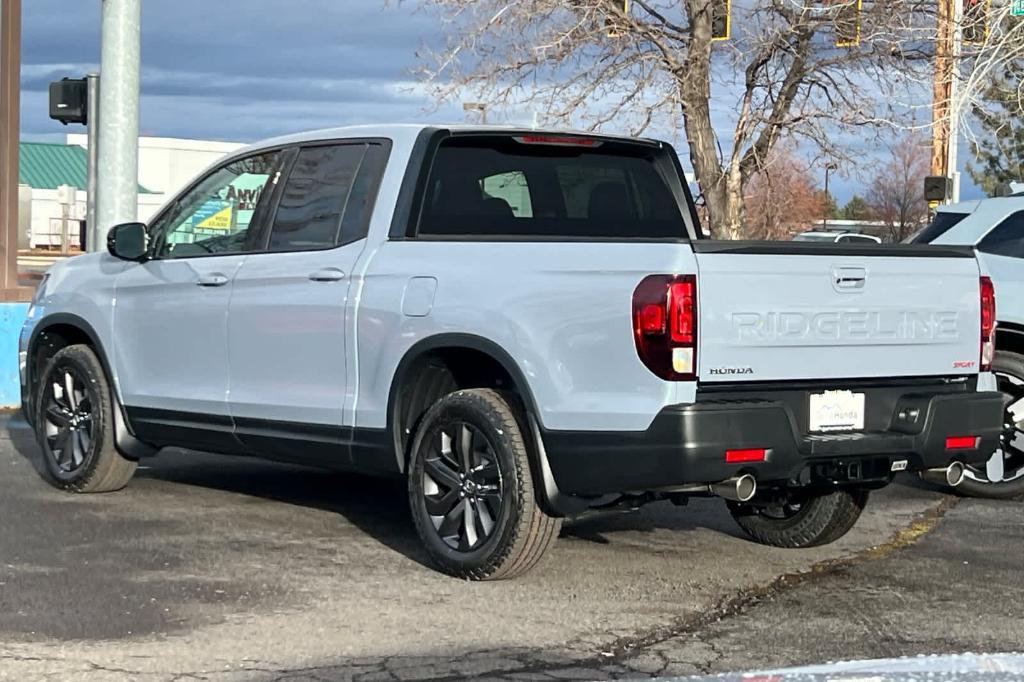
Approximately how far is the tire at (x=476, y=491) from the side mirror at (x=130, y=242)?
2.34m

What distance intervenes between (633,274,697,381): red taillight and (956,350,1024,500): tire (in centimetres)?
367

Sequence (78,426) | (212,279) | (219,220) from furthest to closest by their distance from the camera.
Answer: (78,426) → (219,220) → (212,279)

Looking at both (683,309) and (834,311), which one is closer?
(683,309)

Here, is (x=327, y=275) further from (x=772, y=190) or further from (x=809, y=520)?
(x=772, y=190)

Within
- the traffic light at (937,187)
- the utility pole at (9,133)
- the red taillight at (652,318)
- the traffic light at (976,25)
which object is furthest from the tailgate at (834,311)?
the traffic light at (937,187)

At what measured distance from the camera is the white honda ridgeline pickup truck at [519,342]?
587 centimetres

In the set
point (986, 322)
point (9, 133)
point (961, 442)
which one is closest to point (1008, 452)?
point (986, 322)

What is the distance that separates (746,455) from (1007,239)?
13.4 ft

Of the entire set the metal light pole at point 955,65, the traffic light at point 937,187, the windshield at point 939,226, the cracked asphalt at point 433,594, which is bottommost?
the cracked asphalt at point 433,594

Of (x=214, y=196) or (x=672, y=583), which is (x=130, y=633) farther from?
(x=214, y=196)

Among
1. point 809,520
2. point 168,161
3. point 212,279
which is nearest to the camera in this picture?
point 809,520

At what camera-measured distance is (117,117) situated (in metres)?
12.8

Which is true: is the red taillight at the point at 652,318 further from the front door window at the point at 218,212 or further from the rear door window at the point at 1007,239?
the rear door window at the point at 1007,239

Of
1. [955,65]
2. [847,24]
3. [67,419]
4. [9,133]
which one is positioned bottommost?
[67,419]
